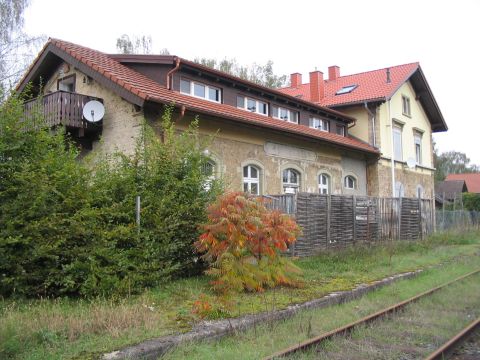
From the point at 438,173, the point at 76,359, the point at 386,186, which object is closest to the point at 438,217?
the point at 386,186

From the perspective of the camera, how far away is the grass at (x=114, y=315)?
5444 mm

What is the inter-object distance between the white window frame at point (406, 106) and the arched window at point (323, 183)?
1015 cm

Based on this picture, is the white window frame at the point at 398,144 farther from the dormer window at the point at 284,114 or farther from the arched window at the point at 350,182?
the dormer window at the point at 284,114

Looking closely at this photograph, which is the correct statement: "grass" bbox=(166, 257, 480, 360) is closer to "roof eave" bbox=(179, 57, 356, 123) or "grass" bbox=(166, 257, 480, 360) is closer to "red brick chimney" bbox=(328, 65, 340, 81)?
"roof eave" bbox=(179, 57, 356, 123)

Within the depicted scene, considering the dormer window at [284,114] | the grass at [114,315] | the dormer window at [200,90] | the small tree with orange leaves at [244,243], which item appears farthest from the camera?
the dormer window at [284,114]

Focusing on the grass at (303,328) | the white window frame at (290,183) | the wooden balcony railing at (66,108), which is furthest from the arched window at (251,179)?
the grass at (303,328)

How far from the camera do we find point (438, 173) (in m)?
76.2

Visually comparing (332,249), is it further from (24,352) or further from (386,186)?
(386,186)

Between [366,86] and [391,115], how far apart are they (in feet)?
8.09

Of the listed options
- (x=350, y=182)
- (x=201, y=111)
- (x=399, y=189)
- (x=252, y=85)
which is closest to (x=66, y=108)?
Result: (x=201, y=111)

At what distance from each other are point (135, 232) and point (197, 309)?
6.97 ft

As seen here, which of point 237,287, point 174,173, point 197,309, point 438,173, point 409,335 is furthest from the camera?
point 438,173

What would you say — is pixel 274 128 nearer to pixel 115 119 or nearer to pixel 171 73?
pixel 171 73

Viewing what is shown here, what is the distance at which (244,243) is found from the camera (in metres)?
8.77
